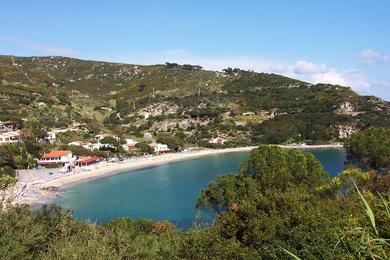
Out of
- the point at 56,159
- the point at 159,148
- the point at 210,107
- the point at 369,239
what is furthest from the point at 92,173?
the point at 369,239

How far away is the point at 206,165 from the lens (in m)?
91.5

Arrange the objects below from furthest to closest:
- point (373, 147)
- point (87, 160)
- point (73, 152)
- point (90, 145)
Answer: point (90, 145), point (73, 152), point (87, 160), point (373, 147)

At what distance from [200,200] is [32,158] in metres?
57.9

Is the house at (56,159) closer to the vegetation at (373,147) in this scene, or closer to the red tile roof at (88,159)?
the red tile roof at (88,159)

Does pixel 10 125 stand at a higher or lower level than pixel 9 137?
higher

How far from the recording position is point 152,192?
6525cm

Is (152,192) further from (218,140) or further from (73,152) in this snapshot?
(218,140)

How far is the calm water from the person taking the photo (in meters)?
50.2

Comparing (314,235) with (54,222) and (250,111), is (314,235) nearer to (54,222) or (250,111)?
(54,222)

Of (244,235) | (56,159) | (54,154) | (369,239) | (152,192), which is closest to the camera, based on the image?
(369,239)

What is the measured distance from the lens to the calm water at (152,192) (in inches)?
1976

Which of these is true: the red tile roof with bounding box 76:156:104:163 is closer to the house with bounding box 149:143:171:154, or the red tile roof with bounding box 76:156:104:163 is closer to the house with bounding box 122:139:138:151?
the house with bounding box 122:139:138:151

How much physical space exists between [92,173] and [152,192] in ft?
65.4

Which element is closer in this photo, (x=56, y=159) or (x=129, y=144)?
(x=56, y=159)
